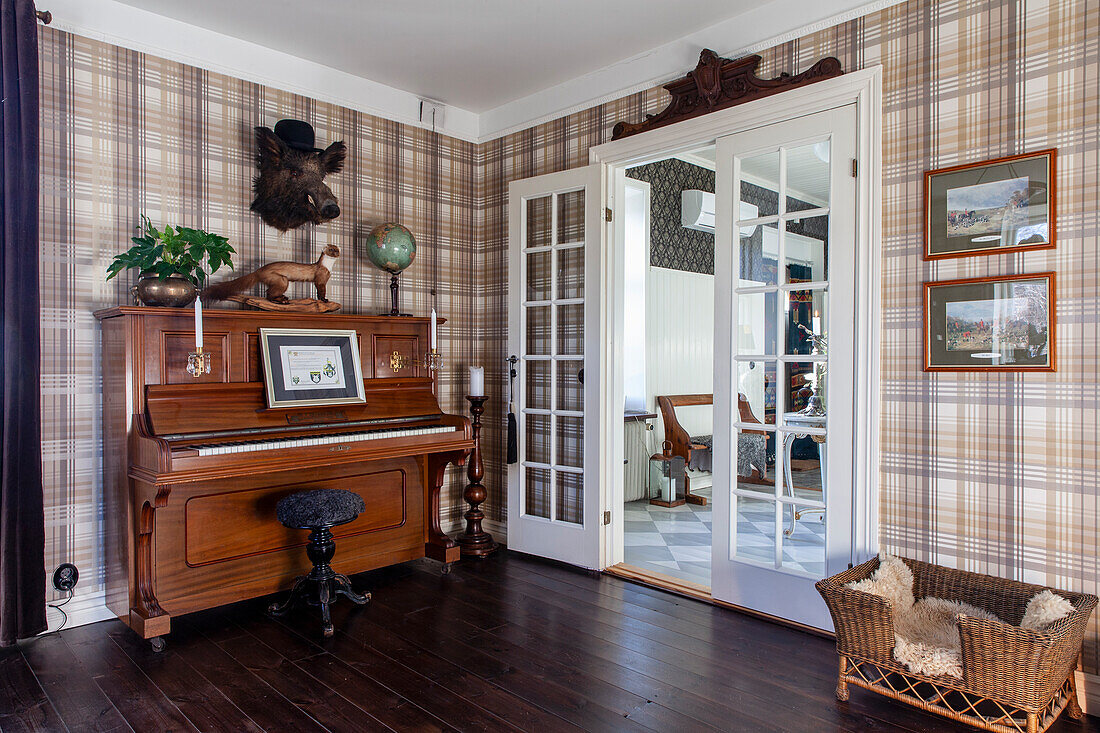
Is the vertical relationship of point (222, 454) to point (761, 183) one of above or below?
below

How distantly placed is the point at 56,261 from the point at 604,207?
104 inches

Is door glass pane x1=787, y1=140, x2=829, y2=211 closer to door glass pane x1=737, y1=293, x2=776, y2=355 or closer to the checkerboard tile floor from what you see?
door glass pane x1=737, y1=293, x2=776, y2=355

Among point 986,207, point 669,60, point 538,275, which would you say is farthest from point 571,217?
point 986,207

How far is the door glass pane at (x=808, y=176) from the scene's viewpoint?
2.96 metres

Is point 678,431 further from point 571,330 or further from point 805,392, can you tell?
point 805,392

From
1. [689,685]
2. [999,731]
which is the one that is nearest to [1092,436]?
[999,731]

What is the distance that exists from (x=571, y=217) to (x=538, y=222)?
10.6 inches

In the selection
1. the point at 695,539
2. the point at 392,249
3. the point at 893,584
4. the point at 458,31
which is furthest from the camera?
the point at 695,539

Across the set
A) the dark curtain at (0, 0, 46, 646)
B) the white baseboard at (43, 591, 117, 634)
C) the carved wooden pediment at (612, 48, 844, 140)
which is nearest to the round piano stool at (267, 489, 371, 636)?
the white baseboard at (43, 591, 117, 634)

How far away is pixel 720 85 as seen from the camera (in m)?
3.31

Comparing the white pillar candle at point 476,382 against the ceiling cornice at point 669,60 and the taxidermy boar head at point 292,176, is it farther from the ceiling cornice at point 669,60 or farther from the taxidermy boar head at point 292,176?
the ceiling cornice at point 669,60

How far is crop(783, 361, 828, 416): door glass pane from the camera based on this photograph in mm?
2973

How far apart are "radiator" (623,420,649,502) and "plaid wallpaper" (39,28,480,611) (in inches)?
96.9

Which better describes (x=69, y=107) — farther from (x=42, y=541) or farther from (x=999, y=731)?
(x=999, y=731)
